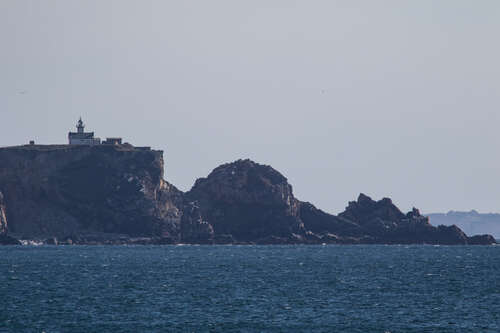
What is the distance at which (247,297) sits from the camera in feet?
349

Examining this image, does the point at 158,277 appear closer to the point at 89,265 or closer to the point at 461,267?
the point at 89,265

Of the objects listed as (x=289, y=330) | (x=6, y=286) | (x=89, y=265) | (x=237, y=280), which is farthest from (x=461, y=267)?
(x=289, y=330)

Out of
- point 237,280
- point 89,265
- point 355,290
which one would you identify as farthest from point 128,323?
point 89,265

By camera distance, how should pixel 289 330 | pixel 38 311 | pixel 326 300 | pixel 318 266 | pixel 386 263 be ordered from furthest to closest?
pixel 386 263, pixel 318 266, pixel 326 300, pixel 38 311, pixel 289 330

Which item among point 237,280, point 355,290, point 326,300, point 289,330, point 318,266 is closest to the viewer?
point 289,330

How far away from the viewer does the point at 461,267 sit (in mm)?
166125

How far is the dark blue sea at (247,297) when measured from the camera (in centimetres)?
8425

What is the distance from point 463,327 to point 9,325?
127ft

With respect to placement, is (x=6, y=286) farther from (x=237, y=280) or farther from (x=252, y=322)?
(x=252, y=322)

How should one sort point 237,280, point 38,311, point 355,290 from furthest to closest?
point 237,280, point 355,290, point 38,311

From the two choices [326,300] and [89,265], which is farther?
[89,265]

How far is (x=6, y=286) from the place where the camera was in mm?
119500

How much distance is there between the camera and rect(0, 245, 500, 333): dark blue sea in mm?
84250

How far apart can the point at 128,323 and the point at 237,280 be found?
1894 inches
